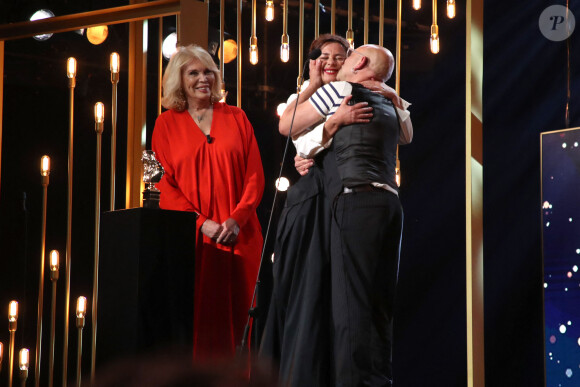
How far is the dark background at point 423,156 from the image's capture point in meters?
4.42

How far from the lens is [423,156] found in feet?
15.7

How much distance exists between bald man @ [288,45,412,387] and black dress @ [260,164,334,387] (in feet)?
0.17

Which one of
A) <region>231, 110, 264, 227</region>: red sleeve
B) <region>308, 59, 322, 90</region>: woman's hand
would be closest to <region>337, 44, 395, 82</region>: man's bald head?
<region>308, 59, 322, 90</region>: woman's hand

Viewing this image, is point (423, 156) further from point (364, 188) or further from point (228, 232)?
point (364, 188)

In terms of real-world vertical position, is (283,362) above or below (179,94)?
below

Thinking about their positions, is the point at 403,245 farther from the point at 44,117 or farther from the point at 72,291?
the point at 44,117

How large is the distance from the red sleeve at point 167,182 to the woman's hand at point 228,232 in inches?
3.7

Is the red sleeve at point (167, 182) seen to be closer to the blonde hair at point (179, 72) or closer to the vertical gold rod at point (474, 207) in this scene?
the blonde hair at point (179, 72)

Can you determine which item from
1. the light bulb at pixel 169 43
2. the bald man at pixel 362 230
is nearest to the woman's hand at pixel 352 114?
the bald man at pixel 362 230

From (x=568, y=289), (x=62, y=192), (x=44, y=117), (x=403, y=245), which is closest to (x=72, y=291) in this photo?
(x=62, y=192)

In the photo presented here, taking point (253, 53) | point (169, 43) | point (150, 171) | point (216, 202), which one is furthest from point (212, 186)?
point (169, 43)

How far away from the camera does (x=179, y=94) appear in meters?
3.24

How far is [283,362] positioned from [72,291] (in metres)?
2.94

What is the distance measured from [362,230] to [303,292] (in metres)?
0.29
